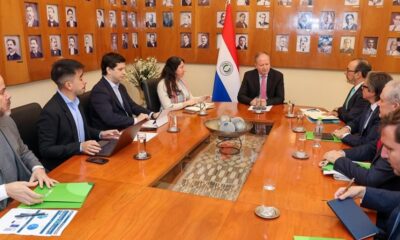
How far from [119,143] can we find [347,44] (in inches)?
124

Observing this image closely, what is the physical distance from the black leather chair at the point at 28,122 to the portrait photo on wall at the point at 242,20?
2.81m

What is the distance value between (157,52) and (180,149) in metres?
2.85

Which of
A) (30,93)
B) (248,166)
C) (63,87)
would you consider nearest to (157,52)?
(30,93)

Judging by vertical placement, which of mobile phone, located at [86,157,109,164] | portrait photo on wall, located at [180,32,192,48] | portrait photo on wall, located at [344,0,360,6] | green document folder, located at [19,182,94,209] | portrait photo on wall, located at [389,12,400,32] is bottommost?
green document folder, located at [19,182,94,209]

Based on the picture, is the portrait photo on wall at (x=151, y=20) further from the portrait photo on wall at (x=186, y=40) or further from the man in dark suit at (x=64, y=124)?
the man in dark suit at (x=64, y=124)

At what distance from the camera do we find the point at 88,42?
145 inches

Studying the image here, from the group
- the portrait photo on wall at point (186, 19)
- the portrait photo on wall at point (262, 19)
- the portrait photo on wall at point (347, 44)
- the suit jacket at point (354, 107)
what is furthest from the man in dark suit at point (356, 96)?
the portrait photo on wall at point (186, 19)

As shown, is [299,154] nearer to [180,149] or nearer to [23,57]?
[180,149]

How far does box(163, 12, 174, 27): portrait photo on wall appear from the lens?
4.55 meters

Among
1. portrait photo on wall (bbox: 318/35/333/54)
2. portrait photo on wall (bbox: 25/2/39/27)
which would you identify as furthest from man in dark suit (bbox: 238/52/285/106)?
portrait photo on wall (bbox: 25/2/39/27)

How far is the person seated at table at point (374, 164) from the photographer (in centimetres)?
160

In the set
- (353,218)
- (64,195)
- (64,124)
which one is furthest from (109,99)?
(353,218)

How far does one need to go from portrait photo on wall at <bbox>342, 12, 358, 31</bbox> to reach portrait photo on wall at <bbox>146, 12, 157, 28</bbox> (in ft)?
7.97

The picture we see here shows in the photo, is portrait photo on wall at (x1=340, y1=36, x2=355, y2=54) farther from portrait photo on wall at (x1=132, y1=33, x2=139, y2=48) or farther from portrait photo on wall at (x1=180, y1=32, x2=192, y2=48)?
portrait photo on wall at (x1=132, y1=33, x2=139, y2=48)
